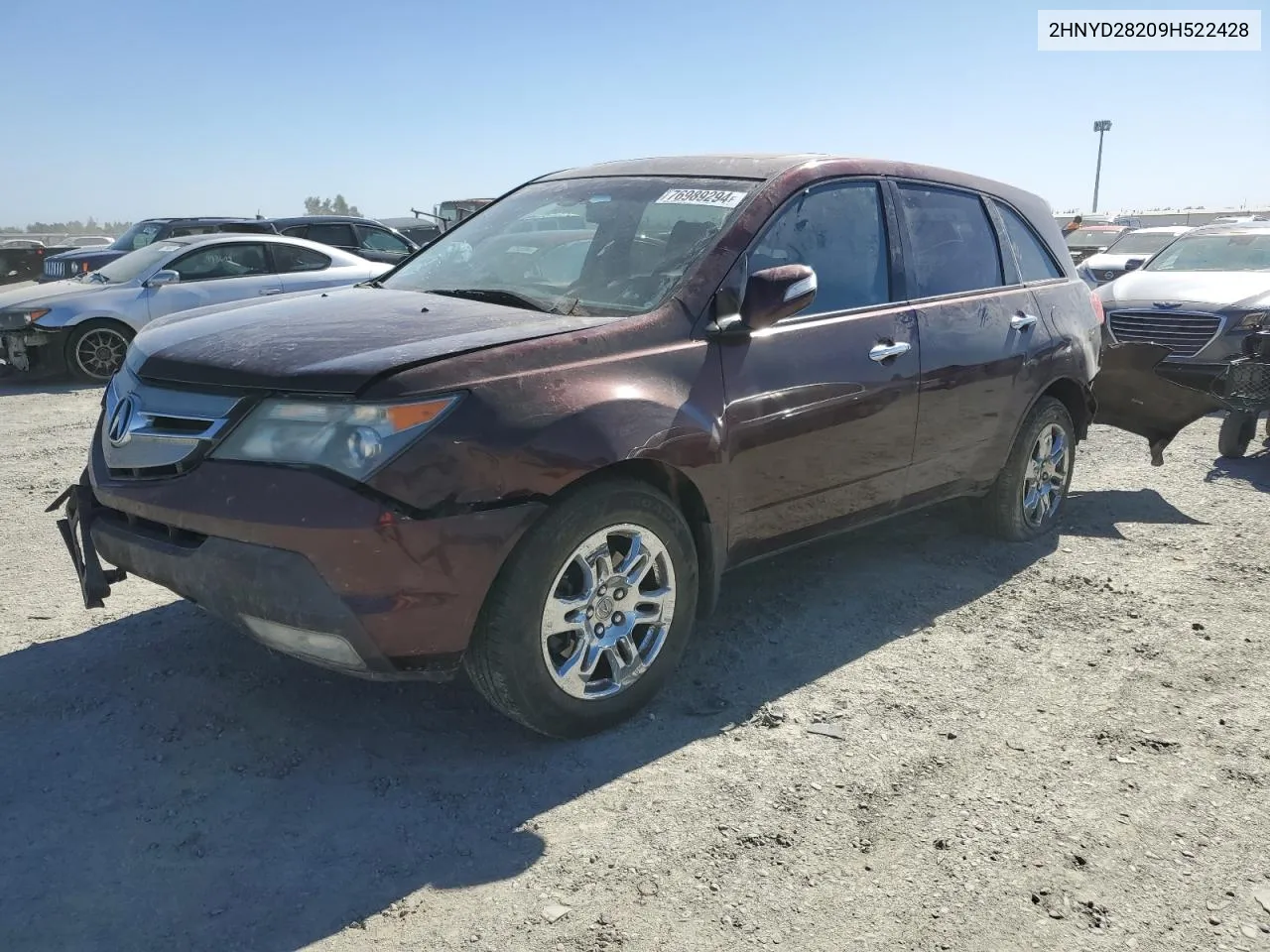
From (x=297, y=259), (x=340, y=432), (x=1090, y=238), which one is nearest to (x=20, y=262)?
(x=297, y=259)

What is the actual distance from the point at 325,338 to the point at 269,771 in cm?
131

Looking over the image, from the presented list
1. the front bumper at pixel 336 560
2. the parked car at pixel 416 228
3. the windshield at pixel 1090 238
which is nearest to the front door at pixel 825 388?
the front bumper at pixel 336 560

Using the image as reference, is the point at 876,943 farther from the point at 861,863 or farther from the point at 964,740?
the point at 964,740

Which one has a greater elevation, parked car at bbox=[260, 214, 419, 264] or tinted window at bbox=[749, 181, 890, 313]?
parked car at bbox=[260, 214, 419, 264]

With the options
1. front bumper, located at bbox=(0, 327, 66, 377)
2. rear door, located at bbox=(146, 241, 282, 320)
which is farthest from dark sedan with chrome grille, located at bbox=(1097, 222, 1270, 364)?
front bumper, located at bbox=(0, 327, 66, 377)

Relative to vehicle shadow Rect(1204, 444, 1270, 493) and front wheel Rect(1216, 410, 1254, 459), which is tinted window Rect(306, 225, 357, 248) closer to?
front wheel Rect(1216, 410, 1254, 459)

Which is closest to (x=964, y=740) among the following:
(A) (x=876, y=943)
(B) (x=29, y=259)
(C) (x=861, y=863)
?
(C) (x=861, y=863)

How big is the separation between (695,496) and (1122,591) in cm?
247

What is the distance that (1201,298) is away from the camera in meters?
9.67

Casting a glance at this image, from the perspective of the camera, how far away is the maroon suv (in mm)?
2826

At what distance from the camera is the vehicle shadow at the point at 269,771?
254 cm

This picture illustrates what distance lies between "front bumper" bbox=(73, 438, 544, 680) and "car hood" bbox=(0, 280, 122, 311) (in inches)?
346

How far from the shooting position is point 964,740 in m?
3.40

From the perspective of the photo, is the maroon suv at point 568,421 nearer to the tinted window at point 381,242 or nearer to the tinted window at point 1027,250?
the tinted window at point 1027,250
